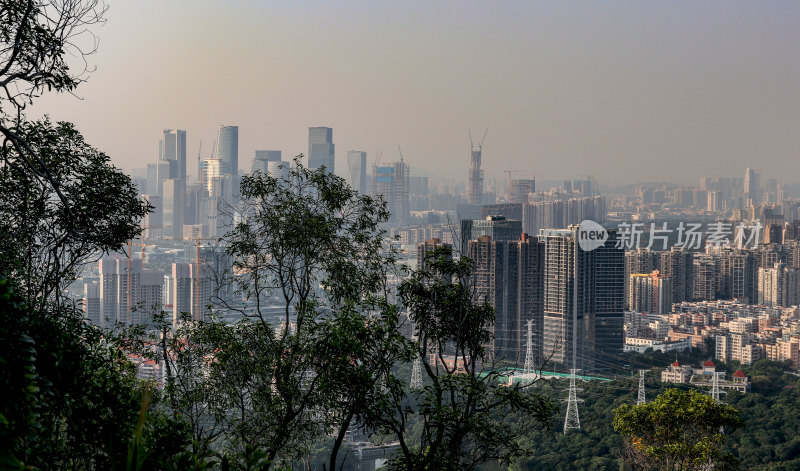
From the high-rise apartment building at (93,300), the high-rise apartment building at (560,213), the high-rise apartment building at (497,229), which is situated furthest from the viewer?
the high-rise apartment building at (560,213)

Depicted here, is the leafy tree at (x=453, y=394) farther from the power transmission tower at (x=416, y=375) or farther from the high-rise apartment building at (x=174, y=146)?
the high-rise apartment building at (x=174, y=146)

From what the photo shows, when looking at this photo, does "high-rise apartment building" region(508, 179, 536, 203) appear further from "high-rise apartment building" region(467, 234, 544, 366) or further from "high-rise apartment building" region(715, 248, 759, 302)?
"high-rise apartment building" region(467, 234, 544, 366)

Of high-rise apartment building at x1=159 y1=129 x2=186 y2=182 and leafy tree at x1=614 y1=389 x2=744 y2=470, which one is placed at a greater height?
high-rise apartment building at x1=159 y1=129 x2=186 y2=182

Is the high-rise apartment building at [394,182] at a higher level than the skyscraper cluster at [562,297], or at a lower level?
higher

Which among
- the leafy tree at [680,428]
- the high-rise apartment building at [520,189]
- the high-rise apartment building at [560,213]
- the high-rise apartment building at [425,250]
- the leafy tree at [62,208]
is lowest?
the leafy tree at [680,428]

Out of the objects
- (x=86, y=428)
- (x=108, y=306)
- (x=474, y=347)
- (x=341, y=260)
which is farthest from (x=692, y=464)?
(x=108, y=306)

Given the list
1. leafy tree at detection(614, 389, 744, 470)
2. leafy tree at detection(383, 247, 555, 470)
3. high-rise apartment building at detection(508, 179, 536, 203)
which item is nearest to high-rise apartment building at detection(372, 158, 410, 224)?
high-rise apartment building at detection(508, 179, 536, 203)

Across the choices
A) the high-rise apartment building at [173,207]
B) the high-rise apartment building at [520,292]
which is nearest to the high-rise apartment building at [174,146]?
the high-rise apartment building at [173,207]
